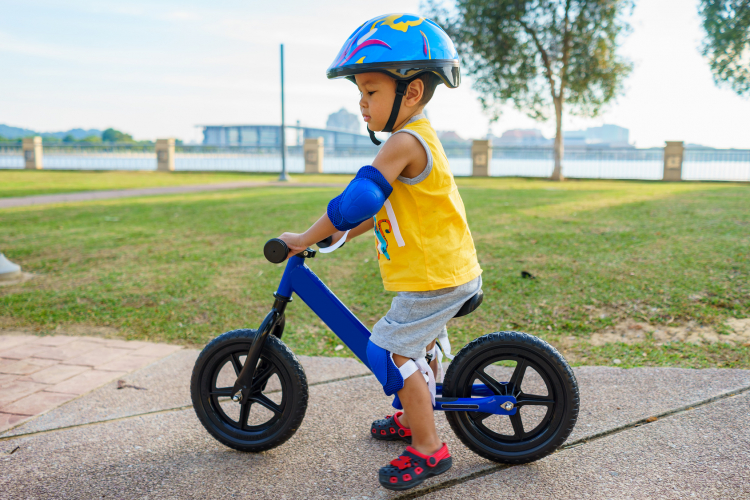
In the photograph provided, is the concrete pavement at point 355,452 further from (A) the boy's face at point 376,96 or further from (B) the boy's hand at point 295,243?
(A) the boy's face at point 376,96

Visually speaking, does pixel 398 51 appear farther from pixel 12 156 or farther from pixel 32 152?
pixel 12 156

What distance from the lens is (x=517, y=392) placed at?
7.95 ft

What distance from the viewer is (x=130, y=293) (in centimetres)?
521

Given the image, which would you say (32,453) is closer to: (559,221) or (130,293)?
(130,293)

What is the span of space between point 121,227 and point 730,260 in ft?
26.5

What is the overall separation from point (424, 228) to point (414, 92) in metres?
0.52

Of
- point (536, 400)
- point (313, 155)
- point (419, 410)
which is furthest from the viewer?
point (313, 155)

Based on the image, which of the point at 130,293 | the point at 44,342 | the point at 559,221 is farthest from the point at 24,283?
the point at 559,221

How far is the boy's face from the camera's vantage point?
7.06ft

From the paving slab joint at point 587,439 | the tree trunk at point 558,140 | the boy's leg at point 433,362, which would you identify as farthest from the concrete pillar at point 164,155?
the paving slab joint at point 587,439

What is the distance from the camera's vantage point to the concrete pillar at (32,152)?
3033 cm

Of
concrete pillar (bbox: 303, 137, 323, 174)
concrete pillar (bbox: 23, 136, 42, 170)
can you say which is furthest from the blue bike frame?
concrete pillar (bbox: 23, 136, 42, 170)

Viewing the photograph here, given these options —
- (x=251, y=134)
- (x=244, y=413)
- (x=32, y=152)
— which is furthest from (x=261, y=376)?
(x=251, y=134)

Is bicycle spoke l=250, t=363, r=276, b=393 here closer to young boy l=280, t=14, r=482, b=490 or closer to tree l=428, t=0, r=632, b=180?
young boy l=280, t=14, r=482, b=490
